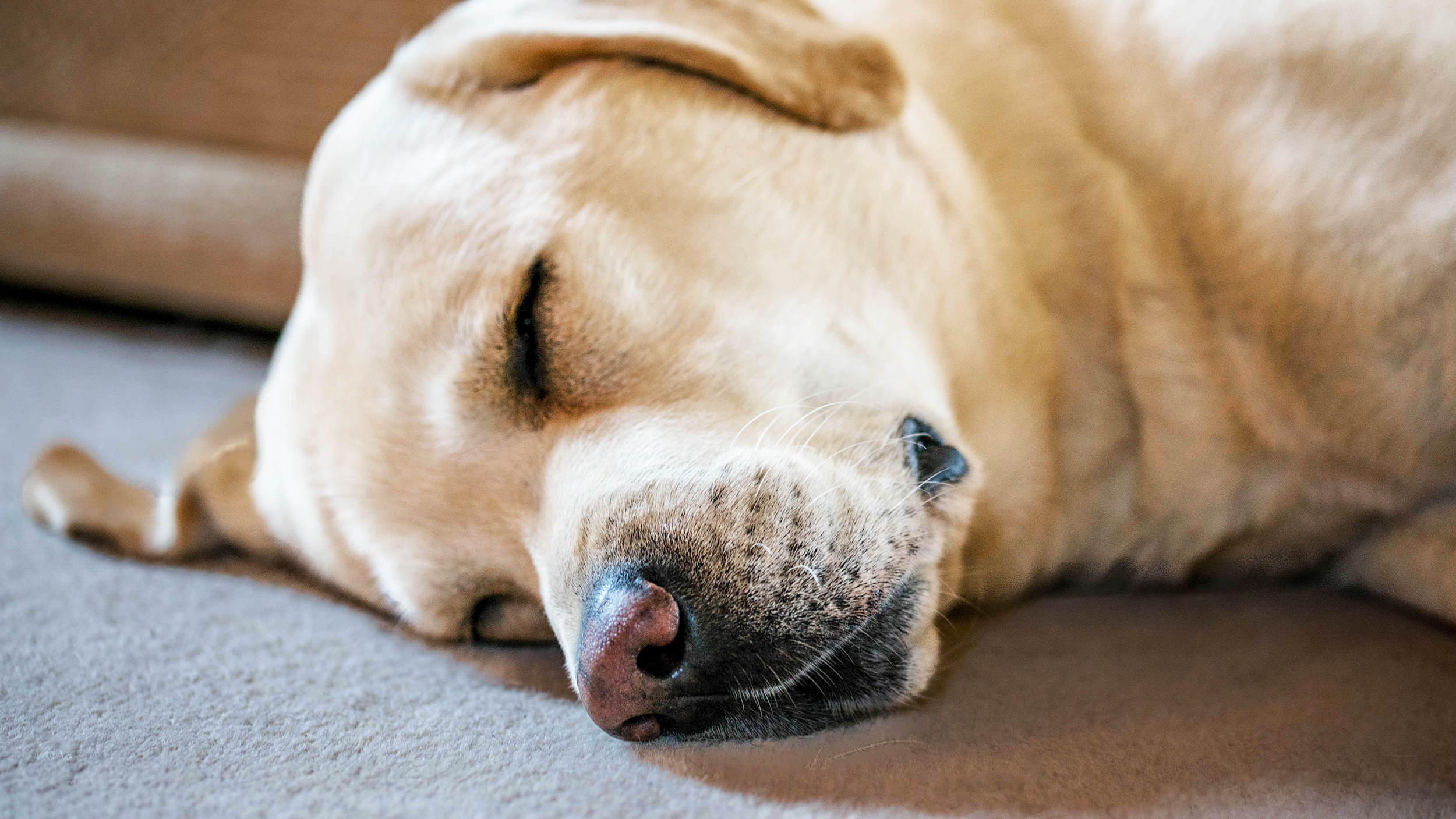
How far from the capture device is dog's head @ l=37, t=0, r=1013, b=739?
122 centimetres

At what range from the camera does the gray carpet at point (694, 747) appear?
1127 mm

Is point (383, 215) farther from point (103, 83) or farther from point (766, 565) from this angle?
point (103, 83)

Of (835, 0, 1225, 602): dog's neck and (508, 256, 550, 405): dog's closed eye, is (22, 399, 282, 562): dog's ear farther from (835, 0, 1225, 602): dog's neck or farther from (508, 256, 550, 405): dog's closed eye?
(835, 0, 1225, 602): dog's neck

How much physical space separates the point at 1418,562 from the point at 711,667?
3.62 ft

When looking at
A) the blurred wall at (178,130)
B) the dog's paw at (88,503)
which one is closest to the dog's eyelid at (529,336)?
the dog's paw at (88,503)

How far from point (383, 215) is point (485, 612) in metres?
0.63

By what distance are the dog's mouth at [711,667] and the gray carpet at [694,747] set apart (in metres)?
0.04

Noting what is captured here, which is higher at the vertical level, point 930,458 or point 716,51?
point 716,51

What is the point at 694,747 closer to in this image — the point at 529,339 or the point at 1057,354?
the point at 529,339

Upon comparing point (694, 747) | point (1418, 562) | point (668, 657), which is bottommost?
point (694, 747)

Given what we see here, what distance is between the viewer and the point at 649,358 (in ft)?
4.58

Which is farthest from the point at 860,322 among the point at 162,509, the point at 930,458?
the point at 162,509

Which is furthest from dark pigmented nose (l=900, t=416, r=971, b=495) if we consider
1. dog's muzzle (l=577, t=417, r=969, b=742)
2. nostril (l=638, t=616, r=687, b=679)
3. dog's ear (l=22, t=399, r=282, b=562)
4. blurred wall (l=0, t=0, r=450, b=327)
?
blurred wall (l=0, t=0, r=450, b=327)

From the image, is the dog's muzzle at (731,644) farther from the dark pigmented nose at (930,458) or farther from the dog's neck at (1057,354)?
the dog's neck at (1057,354)
